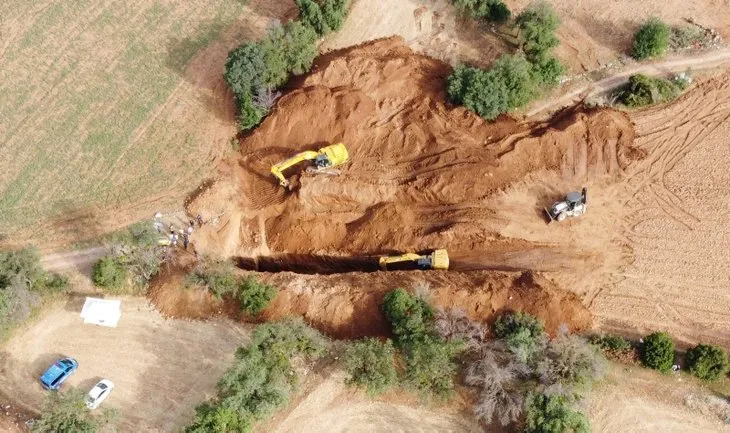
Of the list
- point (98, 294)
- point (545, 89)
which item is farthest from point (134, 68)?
point (545, 89)

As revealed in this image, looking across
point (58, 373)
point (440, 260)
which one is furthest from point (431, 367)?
point (58, 373)

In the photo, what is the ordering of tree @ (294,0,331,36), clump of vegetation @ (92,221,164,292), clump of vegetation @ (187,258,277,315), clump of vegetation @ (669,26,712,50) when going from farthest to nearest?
1. tree @ (294,0,331,36)
2. clump of vegetation @ (669,26,712,50)
3. clump of vegetation @ (92,221,164,292)
4. clump of vegetation @ (187,258,277,315)

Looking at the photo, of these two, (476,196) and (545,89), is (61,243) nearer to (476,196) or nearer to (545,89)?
(476,196)

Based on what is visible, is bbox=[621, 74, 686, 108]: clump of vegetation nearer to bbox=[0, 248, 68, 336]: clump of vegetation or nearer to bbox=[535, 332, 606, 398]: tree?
bbox=[535, 332, 606, 398]: tree

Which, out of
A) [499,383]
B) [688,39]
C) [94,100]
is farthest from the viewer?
[94,100]

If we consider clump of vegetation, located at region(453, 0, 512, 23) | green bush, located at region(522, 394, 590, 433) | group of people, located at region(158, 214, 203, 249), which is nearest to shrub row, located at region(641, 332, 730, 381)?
green bush, located at region(522, 394, 590, 433)

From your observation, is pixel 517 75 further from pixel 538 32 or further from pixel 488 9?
pixel 488 9
